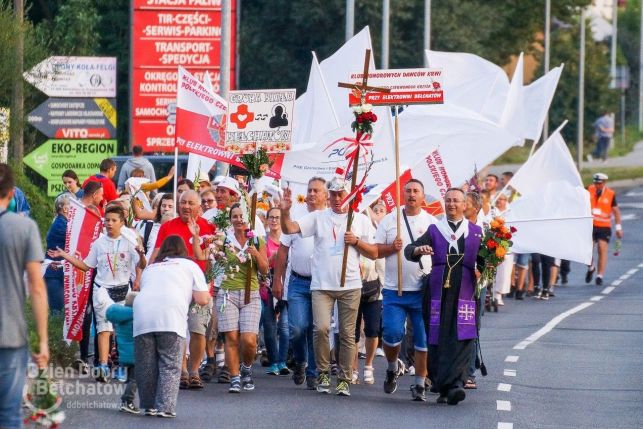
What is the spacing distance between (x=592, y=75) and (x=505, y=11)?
582cm

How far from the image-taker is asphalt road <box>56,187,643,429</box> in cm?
1360

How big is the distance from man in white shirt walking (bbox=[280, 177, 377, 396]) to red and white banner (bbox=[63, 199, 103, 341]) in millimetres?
2099

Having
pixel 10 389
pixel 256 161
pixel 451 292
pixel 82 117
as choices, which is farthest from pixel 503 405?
pixel 82 117

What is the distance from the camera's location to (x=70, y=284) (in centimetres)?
1655

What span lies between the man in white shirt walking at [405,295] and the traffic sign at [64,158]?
12293 millimetres

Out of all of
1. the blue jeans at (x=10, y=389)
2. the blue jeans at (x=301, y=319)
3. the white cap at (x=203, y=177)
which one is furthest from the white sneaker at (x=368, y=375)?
the blue jeans at (x=10, y=389)

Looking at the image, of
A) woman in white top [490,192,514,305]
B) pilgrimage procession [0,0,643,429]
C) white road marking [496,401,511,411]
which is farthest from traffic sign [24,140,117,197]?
white road marking [496,401,511,411]

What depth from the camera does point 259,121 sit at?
16.6 meters

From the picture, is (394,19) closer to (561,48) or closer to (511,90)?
(561,48)

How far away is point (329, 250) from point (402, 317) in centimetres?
88

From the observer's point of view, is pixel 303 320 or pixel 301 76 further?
pixel 301 76

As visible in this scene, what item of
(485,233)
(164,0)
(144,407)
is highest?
(164,0)

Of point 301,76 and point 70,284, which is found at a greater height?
point 301,76

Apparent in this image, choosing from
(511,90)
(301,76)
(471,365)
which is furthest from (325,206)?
(301,76)
